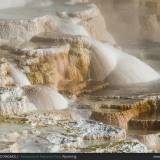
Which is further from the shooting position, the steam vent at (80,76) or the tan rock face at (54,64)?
the tan rock face at (54,64)

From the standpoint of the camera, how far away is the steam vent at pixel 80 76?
3877mm

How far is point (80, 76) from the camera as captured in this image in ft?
13.9

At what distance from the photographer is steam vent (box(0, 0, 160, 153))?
388cm

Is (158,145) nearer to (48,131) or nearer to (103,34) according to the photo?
(48,131)

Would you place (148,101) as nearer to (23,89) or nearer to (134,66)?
(134,66)

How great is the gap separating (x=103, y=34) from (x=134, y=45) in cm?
21

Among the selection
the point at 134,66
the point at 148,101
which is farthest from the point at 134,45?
the point at 148,101

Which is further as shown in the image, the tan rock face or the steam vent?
the tan rock face
